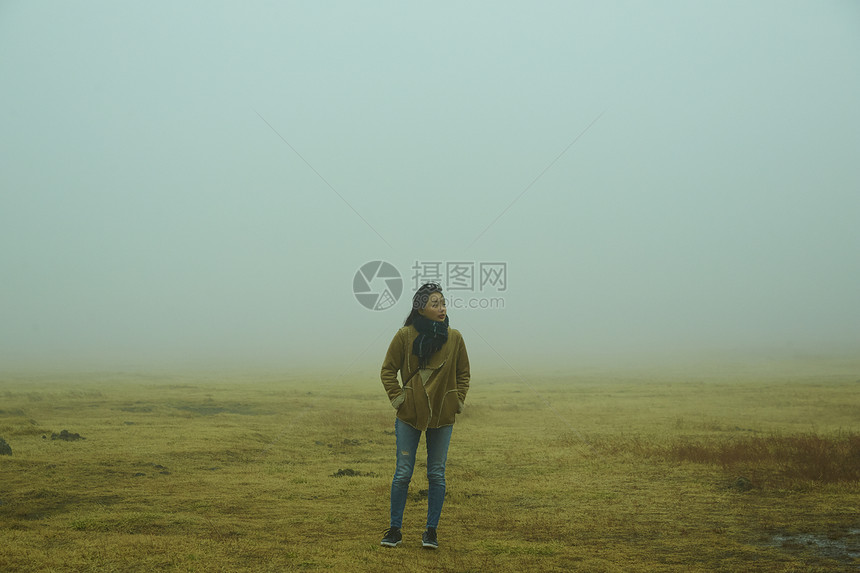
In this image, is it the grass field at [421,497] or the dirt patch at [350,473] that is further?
the dirt patch at [350,473]

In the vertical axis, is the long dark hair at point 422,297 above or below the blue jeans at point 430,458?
above

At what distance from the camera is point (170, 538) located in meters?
7.38

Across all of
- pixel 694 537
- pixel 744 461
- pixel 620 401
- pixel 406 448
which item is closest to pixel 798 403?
pixel 620 401

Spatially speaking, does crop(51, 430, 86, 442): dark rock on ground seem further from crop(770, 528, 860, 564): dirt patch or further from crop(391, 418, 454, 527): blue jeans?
crop(770, 528, 860, 564): dirt patch

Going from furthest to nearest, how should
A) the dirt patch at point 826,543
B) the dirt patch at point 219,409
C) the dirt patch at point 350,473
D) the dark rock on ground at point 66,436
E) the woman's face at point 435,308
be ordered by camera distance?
1. the dirt patch at point 219,409
2. the dark rock on ground at point 66,436
3. the dirt patch at point 350,473
4. the dirt patch at point 826,543
5. the woman's face at point 435,308

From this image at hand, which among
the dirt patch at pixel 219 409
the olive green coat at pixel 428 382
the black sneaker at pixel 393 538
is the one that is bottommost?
the dirt patch at pixel 219 409

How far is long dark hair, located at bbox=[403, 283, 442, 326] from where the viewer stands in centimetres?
669

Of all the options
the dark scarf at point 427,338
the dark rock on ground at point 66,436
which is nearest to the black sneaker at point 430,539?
the dark scarf at point 427,338

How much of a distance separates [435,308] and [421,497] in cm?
481

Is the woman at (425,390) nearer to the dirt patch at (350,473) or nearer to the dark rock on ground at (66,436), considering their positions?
the dirt patch at (350,473)

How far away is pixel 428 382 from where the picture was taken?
259 inches

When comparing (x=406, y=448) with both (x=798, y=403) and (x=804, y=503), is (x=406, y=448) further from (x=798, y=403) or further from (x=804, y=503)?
(x=798, y=403)

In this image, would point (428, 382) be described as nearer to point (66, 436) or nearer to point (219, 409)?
point (66, 436)

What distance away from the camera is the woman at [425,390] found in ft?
21.4
